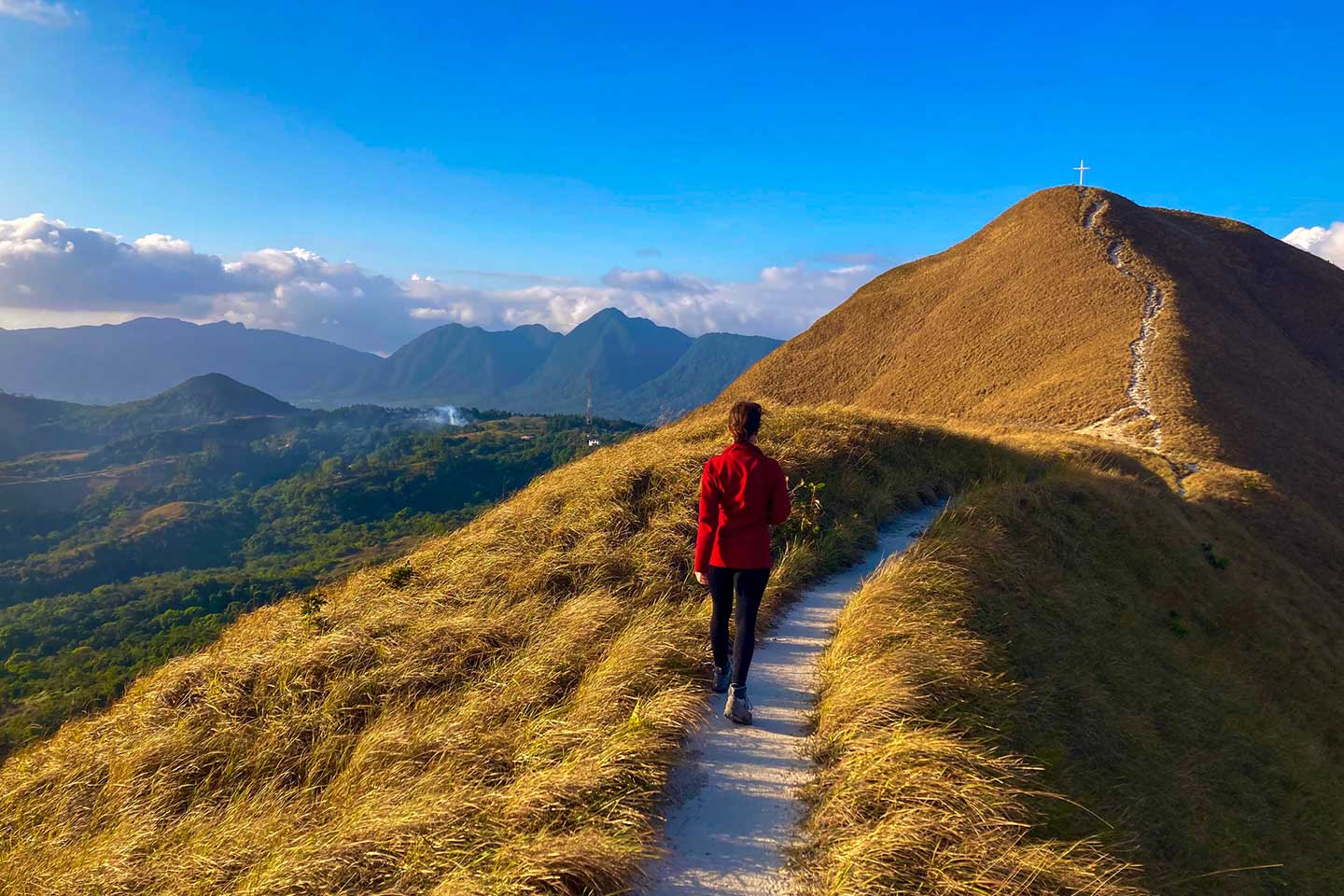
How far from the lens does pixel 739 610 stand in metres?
4.80

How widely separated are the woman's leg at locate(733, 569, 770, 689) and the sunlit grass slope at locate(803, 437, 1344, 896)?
2.17 ft

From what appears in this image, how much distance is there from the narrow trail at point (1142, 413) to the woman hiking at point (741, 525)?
20818mm

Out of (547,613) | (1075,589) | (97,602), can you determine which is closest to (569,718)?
(547,613)

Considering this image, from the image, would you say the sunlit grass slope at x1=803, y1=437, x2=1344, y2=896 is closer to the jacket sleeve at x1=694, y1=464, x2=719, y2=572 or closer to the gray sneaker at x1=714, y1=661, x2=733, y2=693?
the gray sneaker at x1=714, y1=661, x2=733, y2=693

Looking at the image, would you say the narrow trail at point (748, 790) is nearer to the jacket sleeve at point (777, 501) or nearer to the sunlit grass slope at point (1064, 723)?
the sunlit grass slope at point (1064, 723)

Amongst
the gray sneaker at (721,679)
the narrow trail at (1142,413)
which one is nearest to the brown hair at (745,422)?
the gray sneaker at (721,679)

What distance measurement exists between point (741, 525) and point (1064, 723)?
3.40m

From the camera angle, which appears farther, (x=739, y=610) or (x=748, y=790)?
(x=739, y=610)

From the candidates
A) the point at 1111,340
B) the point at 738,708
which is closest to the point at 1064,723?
the point at 738,708

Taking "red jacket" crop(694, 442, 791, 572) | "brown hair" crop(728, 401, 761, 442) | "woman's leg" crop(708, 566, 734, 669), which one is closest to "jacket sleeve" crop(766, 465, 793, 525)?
"red jacket" crop(694, 442, 791, 572)

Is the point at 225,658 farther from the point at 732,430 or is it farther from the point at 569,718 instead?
the point at 732,430

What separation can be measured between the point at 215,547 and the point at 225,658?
137506 millimetres

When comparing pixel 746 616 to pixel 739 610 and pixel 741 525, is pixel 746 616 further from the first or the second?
pixel 741 525

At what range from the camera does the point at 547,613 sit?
6504 mm
